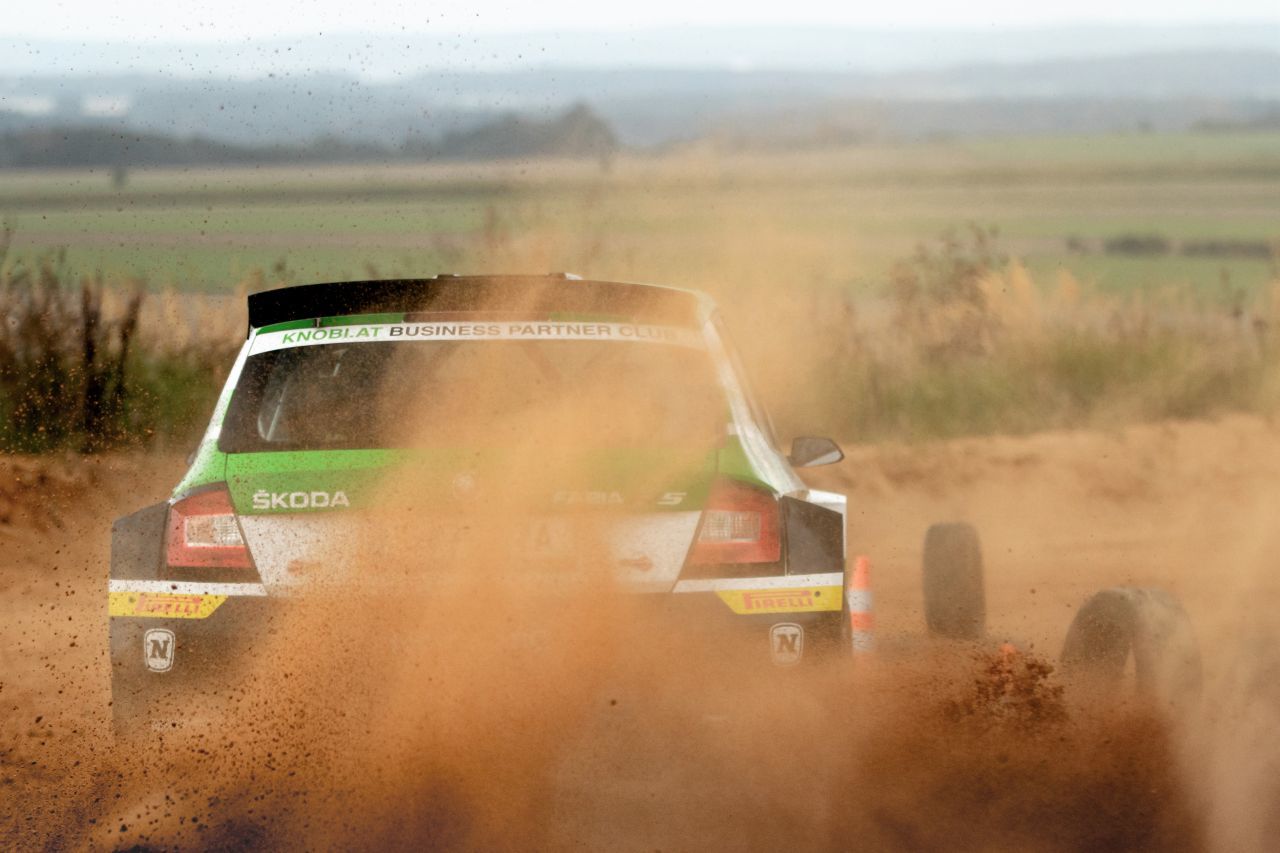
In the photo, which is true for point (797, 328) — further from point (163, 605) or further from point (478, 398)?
point (163, 605)

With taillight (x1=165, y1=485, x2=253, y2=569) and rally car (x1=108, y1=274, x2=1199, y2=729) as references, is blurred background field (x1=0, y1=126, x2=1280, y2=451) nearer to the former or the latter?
rally car (x1=108, y1=274, x2=1199, y2=729)

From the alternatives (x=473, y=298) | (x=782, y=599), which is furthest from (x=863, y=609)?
(x=473, y=298)

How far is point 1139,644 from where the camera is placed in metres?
6.14

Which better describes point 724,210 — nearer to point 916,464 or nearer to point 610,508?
point 916,464

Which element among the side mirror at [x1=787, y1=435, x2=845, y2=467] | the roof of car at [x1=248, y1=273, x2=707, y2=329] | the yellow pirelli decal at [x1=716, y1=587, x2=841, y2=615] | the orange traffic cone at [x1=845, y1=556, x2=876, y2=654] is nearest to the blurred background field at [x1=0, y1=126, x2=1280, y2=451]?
the orange traffic cone at [x1=845, y1=556, x2=876, y2=654]

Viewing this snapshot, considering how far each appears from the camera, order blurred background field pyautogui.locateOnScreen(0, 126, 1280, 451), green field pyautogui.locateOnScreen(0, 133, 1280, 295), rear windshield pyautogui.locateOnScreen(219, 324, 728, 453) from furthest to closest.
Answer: green field pyautogui.locateOnScreen(0, 133, 1280, 295) < blurred background field pyautogui.locateOnScreen(0, 126, 1280, 451) < rear windshield pyautogui.locateOnScreen(219, 324, 728, 453)

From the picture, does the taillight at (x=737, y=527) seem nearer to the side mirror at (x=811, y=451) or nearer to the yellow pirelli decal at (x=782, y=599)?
the yellow pirelli decal at (x=782, y=599)

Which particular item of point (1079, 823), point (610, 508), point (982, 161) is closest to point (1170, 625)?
point (1079, 823)

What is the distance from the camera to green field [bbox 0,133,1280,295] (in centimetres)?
1628

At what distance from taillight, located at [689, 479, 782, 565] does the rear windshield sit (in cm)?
18

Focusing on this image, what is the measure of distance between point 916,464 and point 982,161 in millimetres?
94779

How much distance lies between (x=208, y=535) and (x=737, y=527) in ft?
4.64

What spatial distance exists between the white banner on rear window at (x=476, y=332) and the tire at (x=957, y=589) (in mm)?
3054

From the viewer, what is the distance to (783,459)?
580cm
